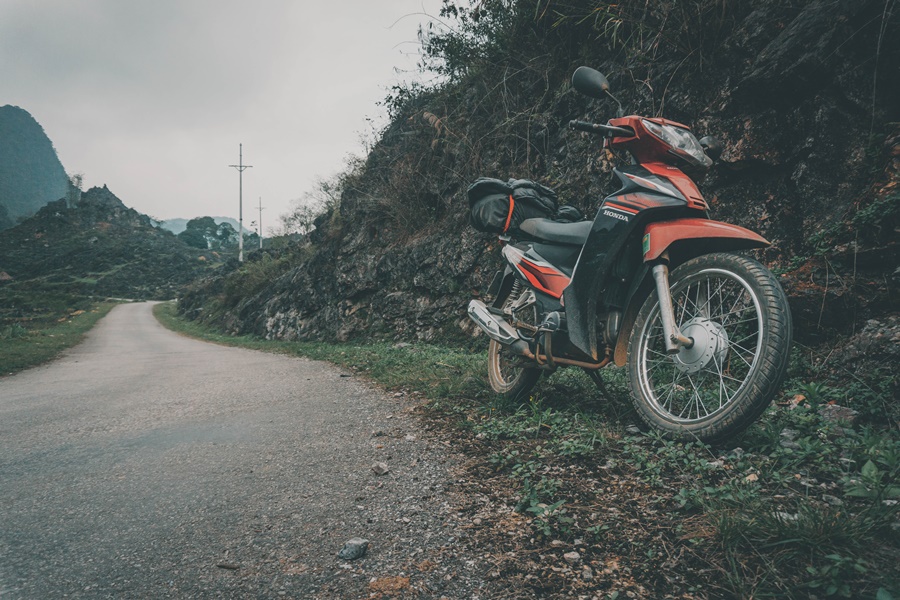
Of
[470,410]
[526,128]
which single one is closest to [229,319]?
[526,128]

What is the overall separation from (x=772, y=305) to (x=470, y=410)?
2051 millimetres

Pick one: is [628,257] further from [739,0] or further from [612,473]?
[739,0]

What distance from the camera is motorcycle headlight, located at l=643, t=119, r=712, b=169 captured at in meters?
2.33

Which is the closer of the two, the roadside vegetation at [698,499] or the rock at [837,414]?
the roadside vegetation at [698,499]

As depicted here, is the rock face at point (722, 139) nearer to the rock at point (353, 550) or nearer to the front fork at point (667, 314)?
the front fork at point (667, 314)

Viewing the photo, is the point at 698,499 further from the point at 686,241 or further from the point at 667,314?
the point at 686,241

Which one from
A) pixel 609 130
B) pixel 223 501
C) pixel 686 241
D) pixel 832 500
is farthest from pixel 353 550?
pixel 609 130

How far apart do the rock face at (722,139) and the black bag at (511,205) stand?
5.62ft

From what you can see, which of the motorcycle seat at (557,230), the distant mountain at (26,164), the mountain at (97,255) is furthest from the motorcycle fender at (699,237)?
the distant mountain at (26,164)

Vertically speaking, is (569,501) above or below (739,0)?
below

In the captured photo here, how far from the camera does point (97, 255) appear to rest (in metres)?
57.4

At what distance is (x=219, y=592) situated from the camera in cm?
143

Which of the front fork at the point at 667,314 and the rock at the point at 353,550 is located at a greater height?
the front fork at the point at 667,314

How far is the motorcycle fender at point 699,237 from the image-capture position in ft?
6.76
